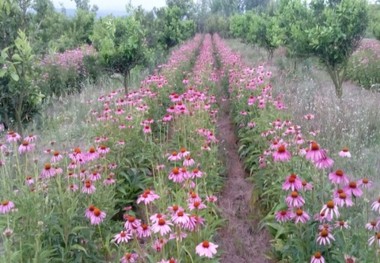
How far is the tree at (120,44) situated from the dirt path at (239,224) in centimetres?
313

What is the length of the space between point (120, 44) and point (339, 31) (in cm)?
405

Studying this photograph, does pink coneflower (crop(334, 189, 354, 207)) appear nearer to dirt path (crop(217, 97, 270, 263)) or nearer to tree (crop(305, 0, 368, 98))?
dirt path (crop(217, 97, 270, 263))

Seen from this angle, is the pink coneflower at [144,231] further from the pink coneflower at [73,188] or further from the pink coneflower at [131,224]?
the pink coneflower at [73,188]

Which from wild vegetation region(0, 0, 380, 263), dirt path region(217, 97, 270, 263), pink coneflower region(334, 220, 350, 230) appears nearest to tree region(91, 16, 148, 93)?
wild vegetation region(0, 0, 380, 263)

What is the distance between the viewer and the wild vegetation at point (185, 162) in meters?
2.51

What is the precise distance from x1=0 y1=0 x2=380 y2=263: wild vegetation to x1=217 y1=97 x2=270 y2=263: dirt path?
0.02 metres

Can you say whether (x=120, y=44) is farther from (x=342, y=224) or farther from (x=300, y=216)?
(x=342, y=224)

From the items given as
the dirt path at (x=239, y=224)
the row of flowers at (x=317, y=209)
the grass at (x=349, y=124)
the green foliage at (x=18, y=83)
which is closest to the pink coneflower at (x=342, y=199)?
the row of flowers at (x=317, y=209)

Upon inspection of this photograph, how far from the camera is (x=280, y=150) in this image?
105 inches

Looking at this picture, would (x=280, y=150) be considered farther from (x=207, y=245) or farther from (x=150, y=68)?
(x=150, y=68)

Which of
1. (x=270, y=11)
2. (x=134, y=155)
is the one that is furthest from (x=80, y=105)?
(x=270, y=11)

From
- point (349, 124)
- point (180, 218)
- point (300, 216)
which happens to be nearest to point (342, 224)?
point (300, 216)

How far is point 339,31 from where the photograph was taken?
7.80 m

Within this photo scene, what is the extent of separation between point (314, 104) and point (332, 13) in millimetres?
2175
